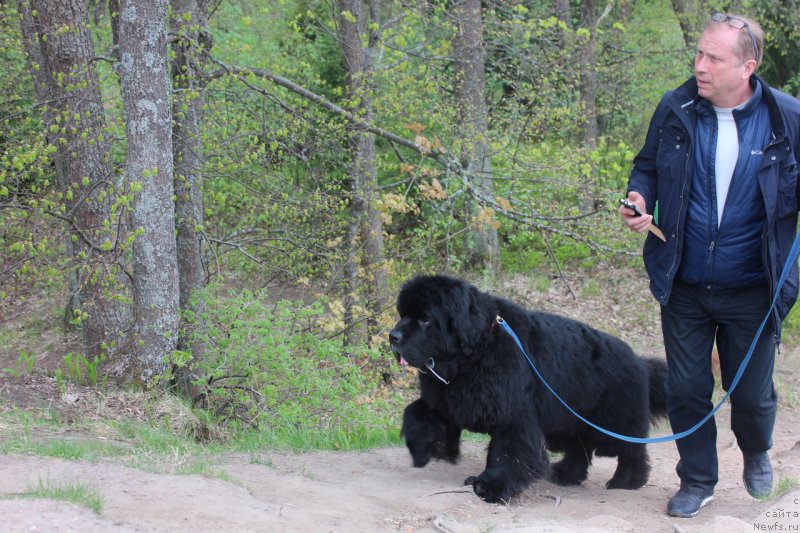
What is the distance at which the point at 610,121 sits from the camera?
18.2m

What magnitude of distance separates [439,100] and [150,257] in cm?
532

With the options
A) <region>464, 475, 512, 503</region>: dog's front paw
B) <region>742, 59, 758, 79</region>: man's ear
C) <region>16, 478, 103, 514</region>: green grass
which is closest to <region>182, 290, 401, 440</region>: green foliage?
<region>464, 475, 512, 503</region>: dog's front paw

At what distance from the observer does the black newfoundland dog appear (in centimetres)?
511

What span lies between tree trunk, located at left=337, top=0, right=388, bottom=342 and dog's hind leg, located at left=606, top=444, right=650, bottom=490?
3948 millimetres

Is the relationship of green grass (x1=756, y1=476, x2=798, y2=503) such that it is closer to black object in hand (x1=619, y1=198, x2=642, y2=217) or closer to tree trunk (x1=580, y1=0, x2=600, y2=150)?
black object in hand (x1=619, y1=198, x2=642, y2=217)

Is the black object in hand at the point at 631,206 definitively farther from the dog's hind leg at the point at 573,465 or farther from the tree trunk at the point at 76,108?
the tree trunk at the point at 76,108

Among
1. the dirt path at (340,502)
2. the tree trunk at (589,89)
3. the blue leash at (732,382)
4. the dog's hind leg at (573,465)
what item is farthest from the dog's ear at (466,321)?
the tree trunk at (589,89)

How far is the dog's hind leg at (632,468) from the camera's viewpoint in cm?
568

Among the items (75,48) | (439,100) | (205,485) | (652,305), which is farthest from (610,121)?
(205,485)

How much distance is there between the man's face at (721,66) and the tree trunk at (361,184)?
5.06 m

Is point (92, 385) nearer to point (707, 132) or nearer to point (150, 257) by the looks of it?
point (150, 257)

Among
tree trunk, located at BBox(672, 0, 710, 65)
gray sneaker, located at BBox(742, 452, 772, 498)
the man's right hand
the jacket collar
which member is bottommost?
gray sneaker, located at BBox(742, 452, 772, 498)

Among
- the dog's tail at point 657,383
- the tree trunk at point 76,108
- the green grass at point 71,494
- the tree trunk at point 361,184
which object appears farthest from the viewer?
the tree trunk at point 361,184

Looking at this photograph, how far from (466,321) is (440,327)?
17cm
